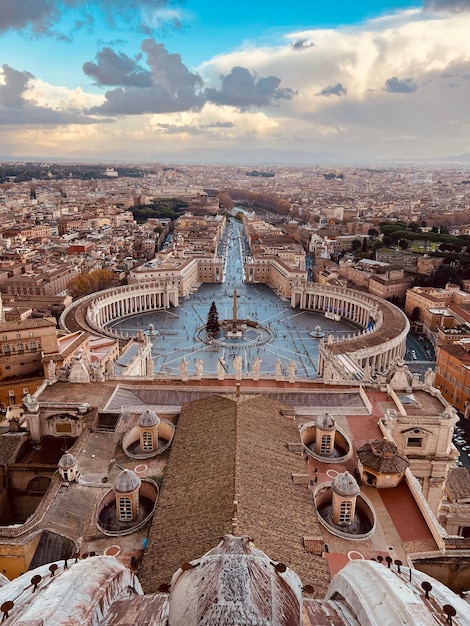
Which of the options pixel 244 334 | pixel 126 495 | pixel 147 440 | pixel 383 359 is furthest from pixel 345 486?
pixel 244 334

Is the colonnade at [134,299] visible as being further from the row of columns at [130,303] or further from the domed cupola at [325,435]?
the domed cupola at [325,435]

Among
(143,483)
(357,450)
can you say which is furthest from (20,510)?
(357,450)

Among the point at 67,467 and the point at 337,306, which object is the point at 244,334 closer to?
the point at 337,306

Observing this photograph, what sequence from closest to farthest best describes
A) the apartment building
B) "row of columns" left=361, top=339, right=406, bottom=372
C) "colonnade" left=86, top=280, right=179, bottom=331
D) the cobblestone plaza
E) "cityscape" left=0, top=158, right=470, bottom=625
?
1. "cityscape" left=0, top=158, right=470, bottom=625
2. the apartment building
3. "row of columns" left=361, top=339, right=406, bottom=372
4. the cobblestone plaza
5. "colonnade" left=86, top=280, right=179, bottom=331

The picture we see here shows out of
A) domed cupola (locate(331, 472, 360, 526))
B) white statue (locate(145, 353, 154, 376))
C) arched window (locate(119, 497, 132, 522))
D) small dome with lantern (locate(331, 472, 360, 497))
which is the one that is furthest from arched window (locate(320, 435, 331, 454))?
white statue (locate(145, 353, 154, 376))

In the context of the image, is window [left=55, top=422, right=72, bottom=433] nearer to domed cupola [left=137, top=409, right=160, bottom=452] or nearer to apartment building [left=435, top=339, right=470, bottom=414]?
domed cupola [left=137, top=409, right=160, bottom=452]

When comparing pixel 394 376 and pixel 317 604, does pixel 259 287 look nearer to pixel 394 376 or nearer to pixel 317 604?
pixel 394 376
